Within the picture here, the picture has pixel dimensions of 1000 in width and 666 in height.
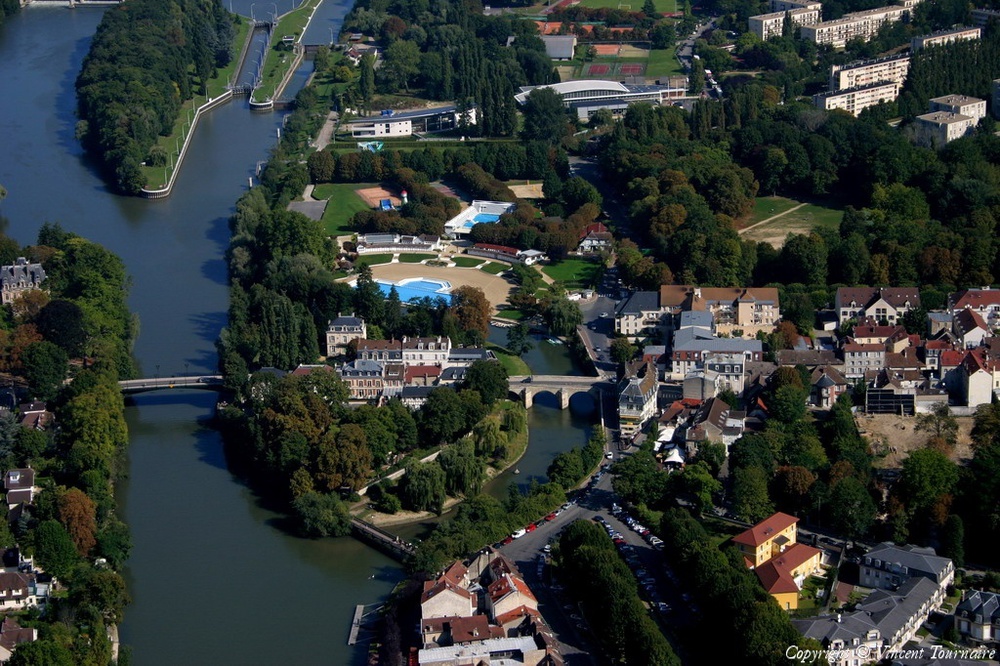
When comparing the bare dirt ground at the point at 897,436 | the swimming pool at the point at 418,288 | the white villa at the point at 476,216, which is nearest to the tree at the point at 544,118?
the white villa at the point at 476,216

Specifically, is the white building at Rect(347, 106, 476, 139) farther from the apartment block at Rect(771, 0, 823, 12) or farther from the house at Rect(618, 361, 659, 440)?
the house at Rect(618, 361, 659, 440)

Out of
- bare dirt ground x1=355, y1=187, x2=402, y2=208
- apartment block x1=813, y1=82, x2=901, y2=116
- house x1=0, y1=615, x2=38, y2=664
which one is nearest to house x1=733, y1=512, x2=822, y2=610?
house x1=0, y1=615, x2=38, y2=664

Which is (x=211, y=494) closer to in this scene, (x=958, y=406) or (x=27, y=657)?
(x=27, y=657)

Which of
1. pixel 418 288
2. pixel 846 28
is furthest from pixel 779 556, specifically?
pixel 846 28

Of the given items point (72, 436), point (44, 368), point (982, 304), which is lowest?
point (72, 436)

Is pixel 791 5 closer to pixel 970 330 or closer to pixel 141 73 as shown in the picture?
pixel 141 73

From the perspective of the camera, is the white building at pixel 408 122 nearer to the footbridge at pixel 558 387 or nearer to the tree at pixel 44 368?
the tree at pixel 44 368
